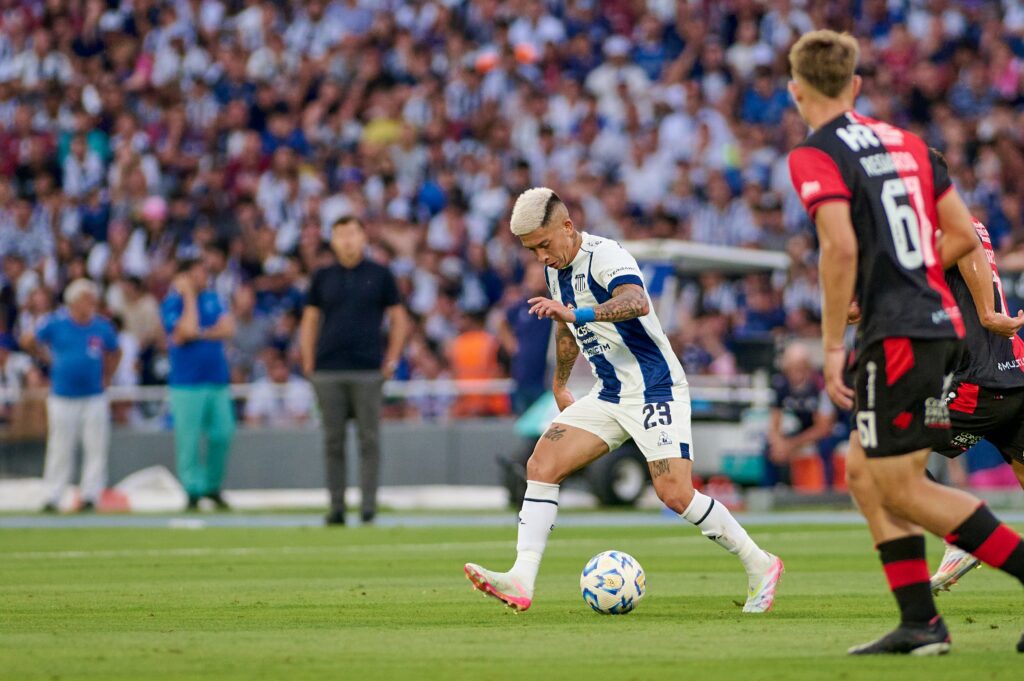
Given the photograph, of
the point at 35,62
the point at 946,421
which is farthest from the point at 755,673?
the point at 35,62

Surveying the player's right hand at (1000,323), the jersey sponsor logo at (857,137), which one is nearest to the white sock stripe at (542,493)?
the player's right hand at (1000,323)

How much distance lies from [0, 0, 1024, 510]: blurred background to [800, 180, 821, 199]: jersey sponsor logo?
12143mm

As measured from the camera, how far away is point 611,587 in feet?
27.3

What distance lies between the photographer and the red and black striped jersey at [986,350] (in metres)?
8.73

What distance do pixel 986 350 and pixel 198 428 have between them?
1167cm

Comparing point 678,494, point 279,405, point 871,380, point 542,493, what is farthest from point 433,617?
point 279,405

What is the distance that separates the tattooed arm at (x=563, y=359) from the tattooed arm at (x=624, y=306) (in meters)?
0.59

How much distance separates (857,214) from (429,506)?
15.1 metres

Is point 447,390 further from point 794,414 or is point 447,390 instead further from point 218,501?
point 794,414

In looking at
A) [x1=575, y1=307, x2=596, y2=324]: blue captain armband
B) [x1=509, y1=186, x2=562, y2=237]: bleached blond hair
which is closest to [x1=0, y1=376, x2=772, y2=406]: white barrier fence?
[x1=509, y1=186, x2=562, y2=237]: bleached blond hair

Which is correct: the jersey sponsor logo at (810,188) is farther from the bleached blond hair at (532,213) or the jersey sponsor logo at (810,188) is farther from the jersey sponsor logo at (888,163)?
the bleached blond hair at (532,213)

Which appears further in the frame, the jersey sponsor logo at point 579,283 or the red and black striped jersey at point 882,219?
the jersey sponsor logo at point 579,283

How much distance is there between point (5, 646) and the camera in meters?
6.85

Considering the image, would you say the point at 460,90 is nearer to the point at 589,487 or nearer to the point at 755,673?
the point at 589,487
